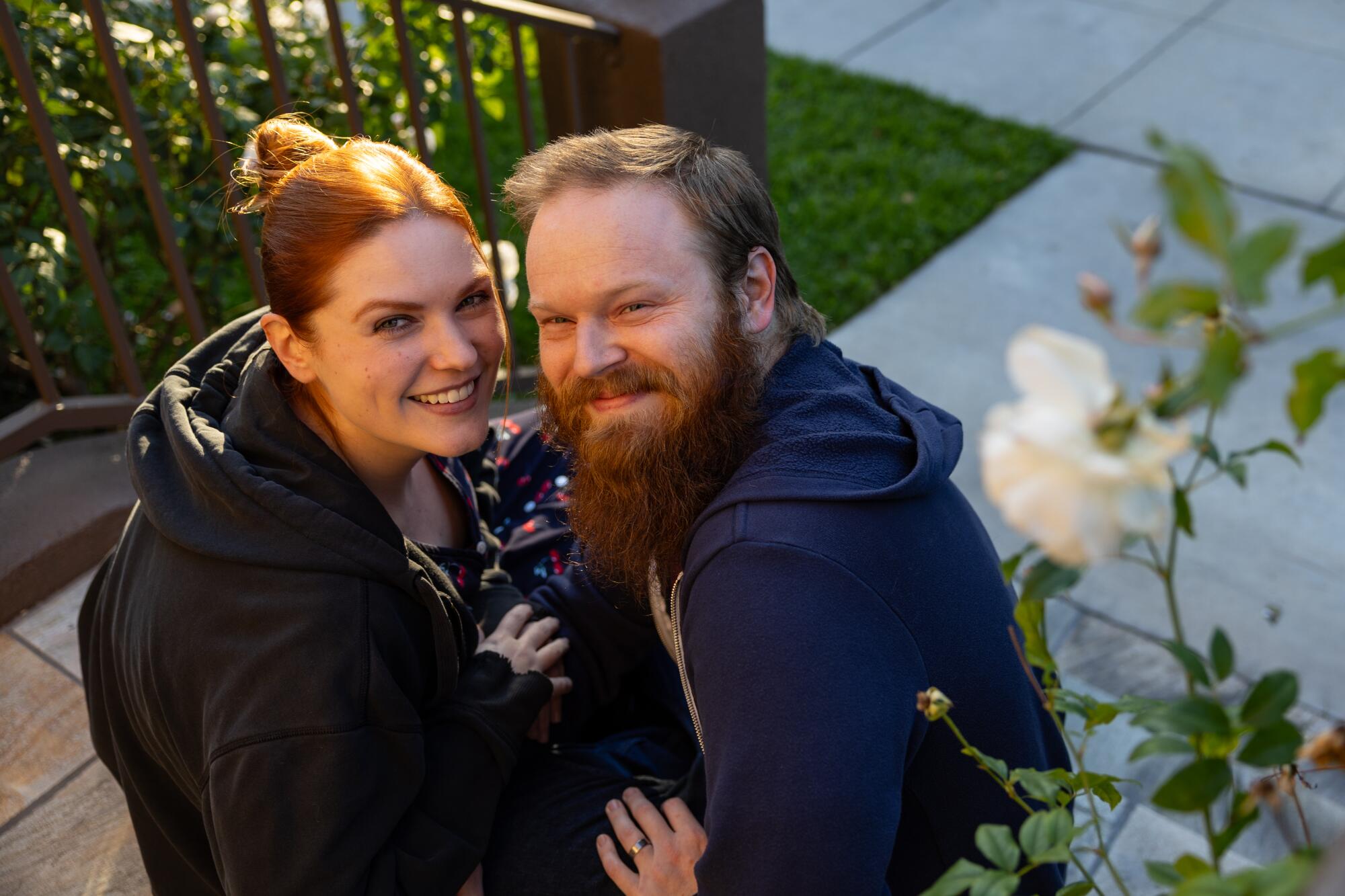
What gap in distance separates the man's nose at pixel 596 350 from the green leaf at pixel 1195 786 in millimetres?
1197

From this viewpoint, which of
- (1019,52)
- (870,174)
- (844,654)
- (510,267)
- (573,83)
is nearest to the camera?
(844,654)

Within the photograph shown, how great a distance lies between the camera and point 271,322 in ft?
6.00

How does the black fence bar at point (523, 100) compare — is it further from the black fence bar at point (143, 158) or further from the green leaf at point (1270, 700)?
the green leaf at point (1270, 700)

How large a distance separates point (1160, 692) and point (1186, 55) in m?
3.96

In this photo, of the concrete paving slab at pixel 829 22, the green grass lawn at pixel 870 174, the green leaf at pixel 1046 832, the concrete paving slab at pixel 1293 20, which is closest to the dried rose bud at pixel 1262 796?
the green leaf at pixel 1046 832

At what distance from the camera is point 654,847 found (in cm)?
176

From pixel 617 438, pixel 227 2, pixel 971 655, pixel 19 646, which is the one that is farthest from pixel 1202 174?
pixel 227 2

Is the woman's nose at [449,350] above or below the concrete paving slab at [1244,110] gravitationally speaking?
above

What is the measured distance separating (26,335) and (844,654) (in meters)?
2.07

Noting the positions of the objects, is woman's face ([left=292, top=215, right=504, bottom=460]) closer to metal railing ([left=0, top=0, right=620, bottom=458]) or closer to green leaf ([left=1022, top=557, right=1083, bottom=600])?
metal railing ([left=0, top=0, right=620, bottom=458])

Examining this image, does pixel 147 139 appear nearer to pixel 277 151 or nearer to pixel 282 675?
pixel 277 151

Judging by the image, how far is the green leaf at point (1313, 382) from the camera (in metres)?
0.56

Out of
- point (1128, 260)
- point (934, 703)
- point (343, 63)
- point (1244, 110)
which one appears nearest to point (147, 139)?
point (343, 63)

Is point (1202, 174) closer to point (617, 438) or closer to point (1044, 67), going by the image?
point (617, 438)
